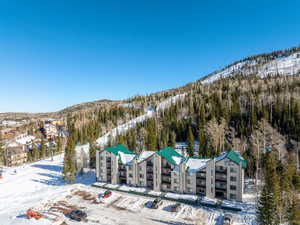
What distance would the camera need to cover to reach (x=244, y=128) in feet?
210

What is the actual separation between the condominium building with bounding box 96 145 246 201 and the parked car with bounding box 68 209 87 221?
43.0ft

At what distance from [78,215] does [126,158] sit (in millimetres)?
16401

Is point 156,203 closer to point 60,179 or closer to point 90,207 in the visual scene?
point 90,207

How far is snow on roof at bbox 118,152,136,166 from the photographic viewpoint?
4122 centimetres

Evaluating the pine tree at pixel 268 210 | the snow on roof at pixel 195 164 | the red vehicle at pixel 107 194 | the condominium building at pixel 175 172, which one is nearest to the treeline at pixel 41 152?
the condominium building at pixel 175 172

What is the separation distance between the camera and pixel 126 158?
42.7 meters

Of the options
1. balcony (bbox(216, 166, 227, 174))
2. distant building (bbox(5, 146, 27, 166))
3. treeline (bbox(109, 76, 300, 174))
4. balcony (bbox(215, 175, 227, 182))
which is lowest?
distant building (bbox(5, 146, 27, 166))

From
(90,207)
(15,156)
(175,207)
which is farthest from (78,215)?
(15,156)

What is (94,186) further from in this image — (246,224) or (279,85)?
(279,85)

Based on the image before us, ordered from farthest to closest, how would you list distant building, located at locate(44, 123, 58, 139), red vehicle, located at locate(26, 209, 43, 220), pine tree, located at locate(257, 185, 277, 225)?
distant building, located at locate(44, 123, 58, 139), red vehicle, located at locate(26, 209, 43, 220), pine tree, located at locate(257, 185, 277, 225)

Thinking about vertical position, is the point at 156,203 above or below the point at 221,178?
below

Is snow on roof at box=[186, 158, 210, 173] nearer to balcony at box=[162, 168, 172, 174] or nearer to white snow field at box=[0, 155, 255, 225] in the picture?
balcony at box=[162, 168, 172, 174]

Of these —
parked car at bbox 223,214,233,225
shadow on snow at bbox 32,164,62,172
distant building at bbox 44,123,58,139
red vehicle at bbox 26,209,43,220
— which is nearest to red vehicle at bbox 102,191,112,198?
red vehicle at bbox 26,209,43,220

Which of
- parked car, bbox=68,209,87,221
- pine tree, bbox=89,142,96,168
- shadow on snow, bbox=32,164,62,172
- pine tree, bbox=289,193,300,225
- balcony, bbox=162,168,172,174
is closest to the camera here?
pine tree, bbox=289,193,300,225
